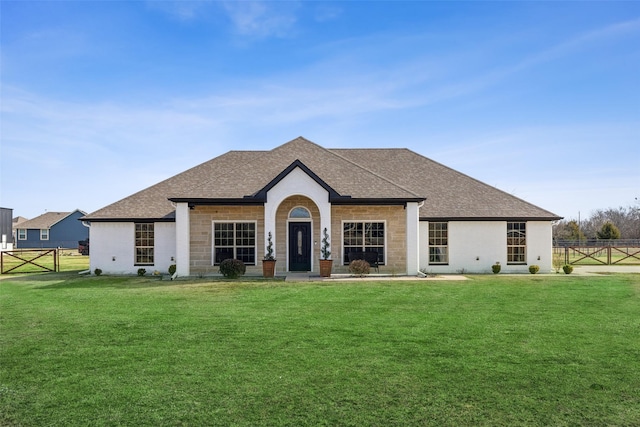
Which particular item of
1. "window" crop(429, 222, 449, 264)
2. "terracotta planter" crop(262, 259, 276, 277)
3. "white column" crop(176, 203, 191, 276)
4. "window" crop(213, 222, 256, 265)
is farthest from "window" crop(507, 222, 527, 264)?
"white column" crop(176, 203, 191, 276)

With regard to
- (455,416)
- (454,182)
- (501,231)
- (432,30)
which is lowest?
(455,416)

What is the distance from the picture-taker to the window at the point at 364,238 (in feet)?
74.8

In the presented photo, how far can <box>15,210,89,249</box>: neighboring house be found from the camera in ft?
217

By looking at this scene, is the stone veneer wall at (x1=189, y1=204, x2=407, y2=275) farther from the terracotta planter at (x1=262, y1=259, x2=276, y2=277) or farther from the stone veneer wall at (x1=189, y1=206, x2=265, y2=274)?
the terracotta planter at (x1=262, y1=259, x2=276, y2=277)

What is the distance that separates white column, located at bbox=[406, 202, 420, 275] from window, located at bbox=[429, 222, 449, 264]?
262 centimetres

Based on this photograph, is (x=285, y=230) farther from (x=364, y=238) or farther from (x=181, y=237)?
(x=181, y=237)

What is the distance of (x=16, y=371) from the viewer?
7.54 m

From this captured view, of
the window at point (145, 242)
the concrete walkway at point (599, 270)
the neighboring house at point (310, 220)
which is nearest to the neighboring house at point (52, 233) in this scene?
the neighboring house at point (310, 220)

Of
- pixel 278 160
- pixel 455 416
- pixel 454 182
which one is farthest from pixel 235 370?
pixel 454 182

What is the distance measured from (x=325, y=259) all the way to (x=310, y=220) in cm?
259

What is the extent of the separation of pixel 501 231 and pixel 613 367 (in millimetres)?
17499

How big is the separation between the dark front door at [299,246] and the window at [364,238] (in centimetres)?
178

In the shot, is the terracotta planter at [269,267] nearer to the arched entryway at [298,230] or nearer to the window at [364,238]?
the arched entryway at [298,230]

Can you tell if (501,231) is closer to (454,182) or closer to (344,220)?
(454,182)
